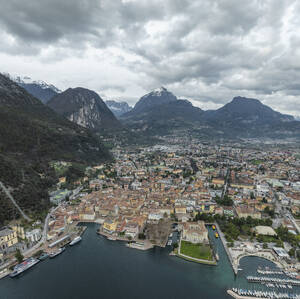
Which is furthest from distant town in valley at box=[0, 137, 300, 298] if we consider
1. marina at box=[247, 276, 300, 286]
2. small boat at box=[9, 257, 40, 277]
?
small boat at box=[9, 257, 40, 277]

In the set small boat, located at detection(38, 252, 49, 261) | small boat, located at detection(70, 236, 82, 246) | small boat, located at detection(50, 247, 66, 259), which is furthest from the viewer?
small boat, located at detection(70, 236, 82, 246)

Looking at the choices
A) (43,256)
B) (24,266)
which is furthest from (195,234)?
(24,266)

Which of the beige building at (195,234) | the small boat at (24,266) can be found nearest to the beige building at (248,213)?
the beige building at (195,234)

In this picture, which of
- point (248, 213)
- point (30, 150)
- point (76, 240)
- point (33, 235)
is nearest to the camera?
point (33, 235)

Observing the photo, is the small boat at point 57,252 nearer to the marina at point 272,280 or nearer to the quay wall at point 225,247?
the quay wall at point 225,247

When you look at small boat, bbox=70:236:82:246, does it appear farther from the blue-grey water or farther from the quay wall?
the quay wall

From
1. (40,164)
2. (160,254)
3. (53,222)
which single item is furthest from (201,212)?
(40,164)

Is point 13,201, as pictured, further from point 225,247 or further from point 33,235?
point 225,247
